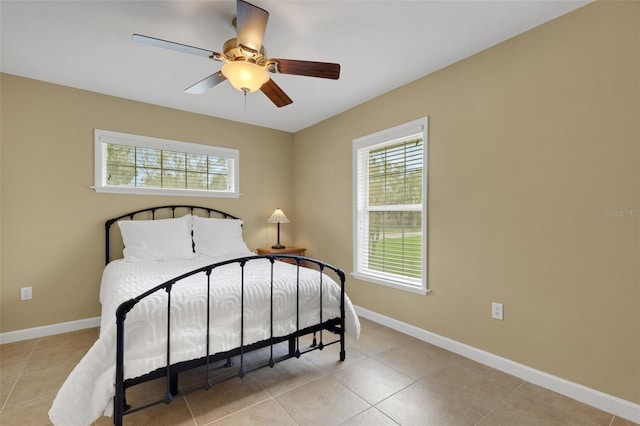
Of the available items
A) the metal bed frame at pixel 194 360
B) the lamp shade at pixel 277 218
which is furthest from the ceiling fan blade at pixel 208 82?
the lamp shade at pixel 277 218

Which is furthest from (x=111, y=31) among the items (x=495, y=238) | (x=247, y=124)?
(x=495, y=238)

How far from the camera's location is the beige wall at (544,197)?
182 centimetres

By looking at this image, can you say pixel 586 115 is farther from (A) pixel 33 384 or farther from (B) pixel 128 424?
(A) pixel 33 384

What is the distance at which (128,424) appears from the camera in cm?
172

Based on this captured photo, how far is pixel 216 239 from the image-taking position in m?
Result: 3.49

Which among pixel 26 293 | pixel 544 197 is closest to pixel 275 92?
pixel 544 197

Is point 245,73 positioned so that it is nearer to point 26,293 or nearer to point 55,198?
point 55,198

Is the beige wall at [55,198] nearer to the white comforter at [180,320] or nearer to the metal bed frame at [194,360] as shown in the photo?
the white comforter at [180,320]

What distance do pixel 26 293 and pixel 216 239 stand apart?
180 cm

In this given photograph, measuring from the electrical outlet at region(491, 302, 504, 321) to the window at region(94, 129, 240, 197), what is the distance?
3250 millimetres

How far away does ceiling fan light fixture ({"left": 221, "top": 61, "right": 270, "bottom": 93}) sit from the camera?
1.95 metres

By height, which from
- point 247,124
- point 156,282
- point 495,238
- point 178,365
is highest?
point 247,124

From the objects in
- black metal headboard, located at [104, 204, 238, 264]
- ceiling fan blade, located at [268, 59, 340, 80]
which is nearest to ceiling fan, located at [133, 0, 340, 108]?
ceiling fan blade, located at [268, 59, 340, 80]

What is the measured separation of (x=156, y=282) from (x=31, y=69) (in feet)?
7.90
